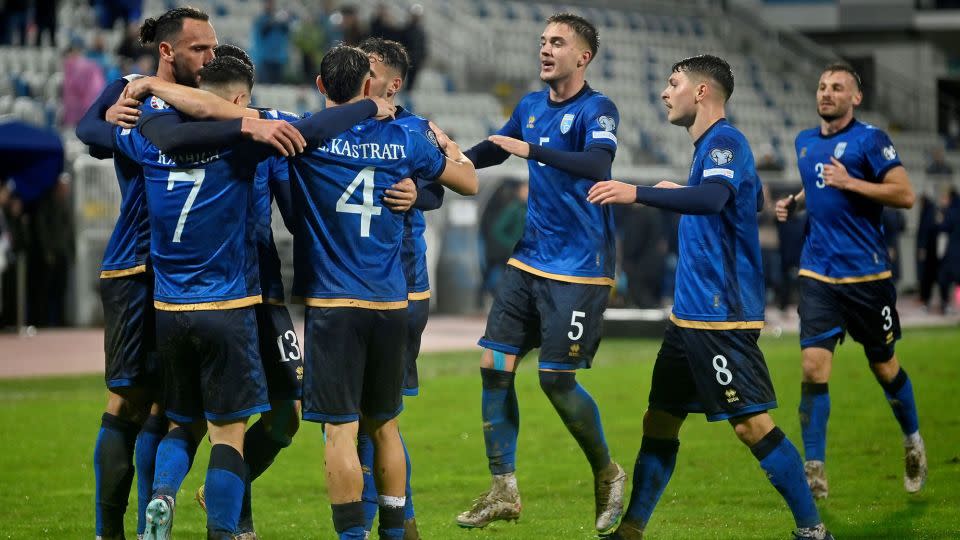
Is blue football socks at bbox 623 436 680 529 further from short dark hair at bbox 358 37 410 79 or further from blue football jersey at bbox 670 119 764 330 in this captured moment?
short dark hair at bbox 358 37 410 79

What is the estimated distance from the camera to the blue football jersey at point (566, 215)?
7.76m

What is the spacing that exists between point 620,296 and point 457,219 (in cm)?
278

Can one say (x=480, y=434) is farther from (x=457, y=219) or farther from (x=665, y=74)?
(x=665, y=74)

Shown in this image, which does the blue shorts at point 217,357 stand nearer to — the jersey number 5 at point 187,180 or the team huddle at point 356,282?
the team huddle at point 356,282

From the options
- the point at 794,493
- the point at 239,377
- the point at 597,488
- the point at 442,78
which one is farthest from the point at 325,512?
the point at 442,78

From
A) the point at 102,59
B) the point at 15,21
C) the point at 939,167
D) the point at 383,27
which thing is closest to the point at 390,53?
the point at 102,59

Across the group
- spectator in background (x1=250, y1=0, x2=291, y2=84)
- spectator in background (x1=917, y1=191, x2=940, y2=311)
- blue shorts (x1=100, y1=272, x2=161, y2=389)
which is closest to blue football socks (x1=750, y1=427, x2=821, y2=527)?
blue shorts (x1=100, y1=272, x2=161, y2=389)

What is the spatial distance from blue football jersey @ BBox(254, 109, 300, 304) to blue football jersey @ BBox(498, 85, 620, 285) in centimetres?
172

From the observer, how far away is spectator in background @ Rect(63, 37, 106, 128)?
65.4 feet

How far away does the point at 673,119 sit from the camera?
682 centimetres

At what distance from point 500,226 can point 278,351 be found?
1559cm

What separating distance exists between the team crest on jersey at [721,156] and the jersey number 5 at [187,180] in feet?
7.37

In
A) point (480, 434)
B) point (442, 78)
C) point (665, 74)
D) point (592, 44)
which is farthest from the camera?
point (665, 74)

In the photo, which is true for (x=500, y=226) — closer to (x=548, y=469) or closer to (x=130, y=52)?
(x=130, y=52)
